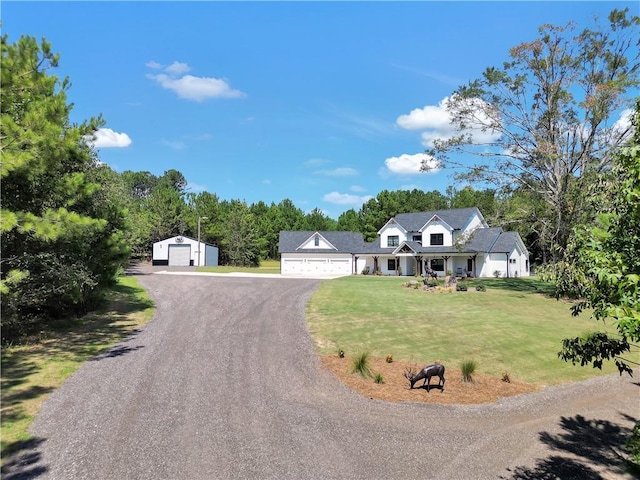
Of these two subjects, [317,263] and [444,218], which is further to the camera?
[317,263]

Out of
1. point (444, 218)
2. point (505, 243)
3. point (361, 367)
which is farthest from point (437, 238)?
point (361, 367)

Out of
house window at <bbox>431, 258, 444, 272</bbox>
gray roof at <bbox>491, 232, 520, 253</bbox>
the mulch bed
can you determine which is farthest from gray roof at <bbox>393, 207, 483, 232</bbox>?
the mulch bed

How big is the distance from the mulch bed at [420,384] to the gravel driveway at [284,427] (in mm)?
416

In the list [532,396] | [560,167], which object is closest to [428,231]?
[560,167]

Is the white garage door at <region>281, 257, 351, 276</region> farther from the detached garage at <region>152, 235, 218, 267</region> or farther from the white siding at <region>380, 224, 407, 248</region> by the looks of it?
the detached garage at <region>152, 235, 218, 267</region>

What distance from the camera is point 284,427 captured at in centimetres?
791

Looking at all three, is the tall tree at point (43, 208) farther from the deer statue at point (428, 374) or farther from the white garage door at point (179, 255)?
the white garage door at point (179, 255)

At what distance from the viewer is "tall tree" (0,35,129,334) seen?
10.5 m

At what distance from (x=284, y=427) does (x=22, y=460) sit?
14.6ft

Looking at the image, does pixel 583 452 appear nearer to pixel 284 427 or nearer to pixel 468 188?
pixel 284 427

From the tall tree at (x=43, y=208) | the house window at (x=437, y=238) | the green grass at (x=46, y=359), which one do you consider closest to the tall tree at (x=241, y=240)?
the house window at (x=437, y=238)

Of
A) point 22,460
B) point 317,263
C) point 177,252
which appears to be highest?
point 177,252

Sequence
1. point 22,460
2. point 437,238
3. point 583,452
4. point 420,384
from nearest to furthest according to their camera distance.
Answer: point 22,460 → point 583,452 → point 420,384 → point 437,238

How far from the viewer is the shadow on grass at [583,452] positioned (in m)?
6.90
